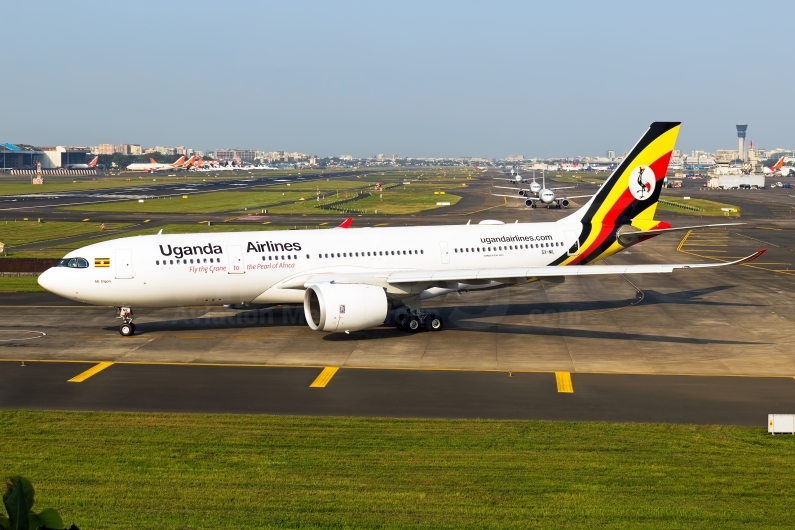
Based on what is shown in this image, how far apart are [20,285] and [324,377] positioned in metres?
29.3

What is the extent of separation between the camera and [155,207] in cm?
11769

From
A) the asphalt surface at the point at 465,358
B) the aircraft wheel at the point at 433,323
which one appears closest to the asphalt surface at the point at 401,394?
the asphalt surface at the point at 465,358

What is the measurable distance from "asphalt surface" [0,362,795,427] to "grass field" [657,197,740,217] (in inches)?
3224

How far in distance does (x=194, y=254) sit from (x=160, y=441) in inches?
574

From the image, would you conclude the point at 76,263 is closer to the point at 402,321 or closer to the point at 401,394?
the point at 402,321

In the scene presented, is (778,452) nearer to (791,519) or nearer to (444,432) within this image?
(791,519)

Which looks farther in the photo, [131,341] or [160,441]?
[131,341]

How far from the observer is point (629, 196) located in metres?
41.2

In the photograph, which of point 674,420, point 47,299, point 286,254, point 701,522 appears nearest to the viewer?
point 701,522

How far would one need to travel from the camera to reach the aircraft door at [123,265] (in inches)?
1330

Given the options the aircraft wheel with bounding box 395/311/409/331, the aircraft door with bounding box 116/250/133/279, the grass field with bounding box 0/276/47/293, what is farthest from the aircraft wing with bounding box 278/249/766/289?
the grass field with bounding box 0/276/47/293

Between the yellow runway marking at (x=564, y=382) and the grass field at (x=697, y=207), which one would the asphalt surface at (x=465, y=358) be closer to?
the yellow runway marking at (x=564, y=382)

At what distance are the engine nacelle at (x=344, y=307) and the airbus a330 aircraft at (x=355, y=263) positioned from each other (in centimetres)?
4

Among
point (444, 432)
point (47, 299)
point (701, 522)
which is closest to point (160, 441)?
point (444, 432)
